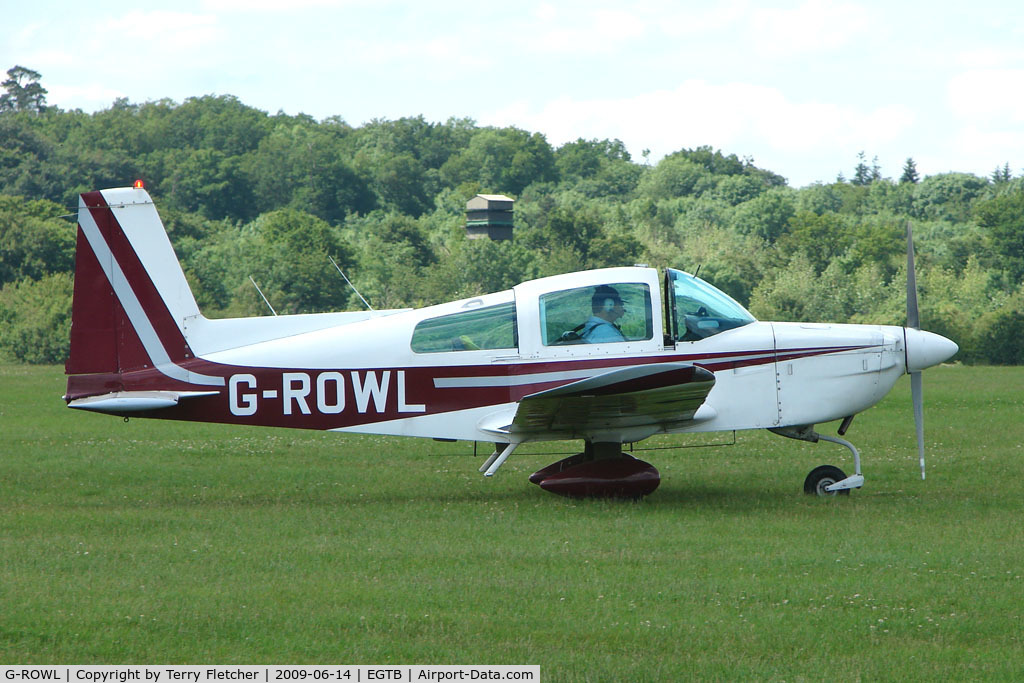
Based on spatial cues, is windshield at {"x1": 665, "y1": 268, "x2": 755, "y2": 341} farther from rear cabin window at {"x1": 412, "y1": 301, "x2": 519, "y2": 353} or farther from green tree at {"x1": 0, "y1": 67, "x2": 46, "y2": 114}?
green tree at {"x1": 0, "y1": 67, "x2": 46, "y2": 114}

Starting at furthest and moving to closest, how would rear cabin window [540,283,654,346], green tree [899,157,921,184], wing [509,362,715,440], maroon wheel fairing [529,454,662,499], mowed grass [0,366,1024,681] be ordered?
1. green tree [899,157,921,184]
2. maroon wheel fairing [529,454,662,499]
3. rear cabin window [540,283,654,346]
4. wing [509,362,715,440]
5. mowed grass [0,366,1024,681]

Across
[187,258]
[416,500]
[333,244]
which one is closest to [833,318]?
[333,244]

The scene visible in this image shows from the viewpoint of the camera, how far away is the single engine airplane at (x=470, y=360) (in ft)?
34.5

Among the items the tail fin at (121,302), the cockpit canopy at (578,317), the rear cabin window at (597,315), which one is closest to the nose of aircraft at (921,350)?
the cockpit canopy at (578,317)

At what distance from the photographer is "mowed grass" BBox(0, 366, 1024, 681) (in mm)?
6098

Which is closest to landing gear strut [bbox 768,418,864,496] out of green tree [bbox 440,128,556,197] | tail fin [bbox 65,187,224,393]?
tail fin [bbox 65,187,224,393]

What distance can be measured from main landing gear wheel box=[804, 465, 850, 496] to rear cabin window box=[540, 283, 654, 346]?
224cm

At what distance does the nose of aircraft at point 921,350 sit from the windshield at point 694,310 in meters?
1.62

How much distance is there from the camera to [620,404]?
33.4 feet

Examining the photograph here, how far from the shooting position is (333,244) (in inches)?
2704

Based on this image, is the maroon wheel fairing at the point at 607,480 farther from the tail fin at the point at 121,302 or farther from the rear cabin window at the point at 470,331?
the tail fin at the point at 121,302

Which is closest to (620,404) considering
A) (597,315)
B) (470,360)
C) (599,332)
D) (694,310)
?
(599,332)

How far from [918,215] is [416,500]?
88.2m

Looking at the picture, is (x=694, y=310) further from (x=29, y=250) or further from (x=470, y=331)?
(x=29, y=250)
